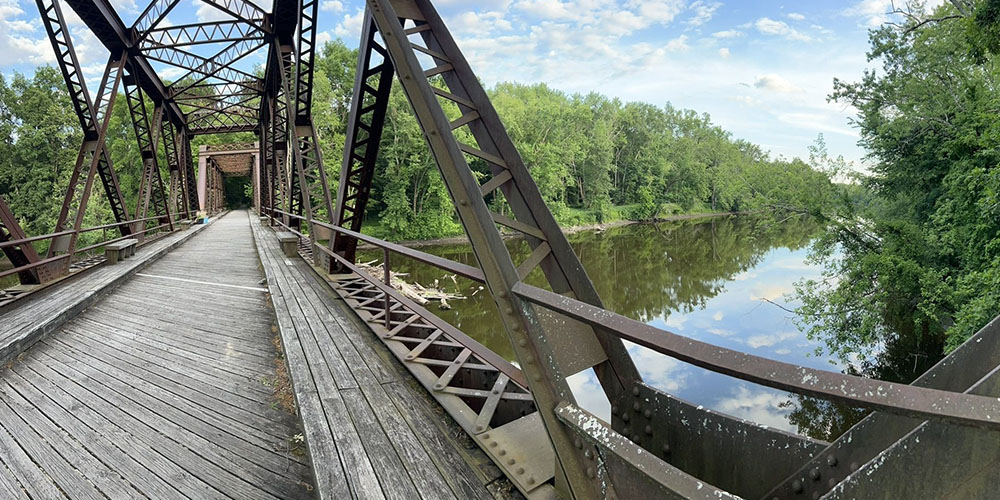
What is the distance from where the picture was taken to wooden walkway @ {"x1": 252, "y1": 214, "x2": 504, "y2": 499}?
6.97ft

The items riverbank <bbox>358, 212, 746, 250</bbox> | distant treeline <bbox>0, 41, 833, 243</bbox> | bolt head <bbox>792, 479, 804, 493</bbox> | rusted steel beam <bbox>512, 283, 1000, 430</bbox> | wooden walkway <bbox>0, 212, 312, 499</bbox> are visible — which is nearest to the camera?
rusted steel beam <bbox>512, 283, 1000, 430</bbox>

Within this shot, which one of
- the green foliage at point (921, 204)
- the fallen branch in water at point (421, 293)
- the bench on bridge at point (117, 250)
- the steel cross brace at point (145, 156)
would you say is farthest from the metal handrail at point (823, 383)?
the steel cross brace at point (145, 156)

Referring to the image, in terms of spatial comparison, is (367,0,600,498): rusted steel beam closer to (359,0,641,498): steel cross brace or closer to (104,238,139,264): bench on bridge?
(359,0,641,498): steel cross brace

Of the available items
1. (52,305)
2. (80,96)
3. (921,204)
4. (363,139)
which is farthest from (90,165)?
(921,204)

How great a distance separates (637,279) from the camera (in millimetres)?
21656

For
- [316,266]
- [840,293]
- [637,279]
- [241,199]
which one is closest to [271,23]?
[316,266]

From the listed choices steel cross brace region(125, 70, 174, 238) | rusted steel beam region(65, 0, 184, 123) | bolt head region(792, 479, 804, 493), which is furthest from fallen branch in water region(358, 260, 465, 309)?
bolt head region(792, 479, 804, 493)

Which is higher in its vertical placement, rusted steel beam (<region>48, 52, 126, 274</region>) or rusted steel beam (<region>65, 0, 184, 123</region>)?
rusted steel beam (<region>65, 0, 184, 123</region>)

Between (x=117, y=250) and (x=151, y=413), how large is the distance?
8002 millimetres

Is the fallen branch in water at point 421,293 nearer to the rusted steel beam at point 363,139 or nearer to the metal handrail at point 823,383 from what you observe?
the rusted steel beam at point 363,139

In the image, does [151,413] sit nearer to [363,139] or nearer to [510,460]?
[510,460]

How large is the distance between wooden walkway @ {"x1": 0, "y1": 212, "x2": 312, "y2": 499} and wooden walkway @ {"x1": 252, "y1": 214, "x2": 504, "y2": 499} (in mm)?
263

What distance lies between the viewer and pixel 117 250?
8.98m

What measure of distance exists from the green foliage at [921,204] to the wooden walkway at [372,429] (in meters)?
9.98
